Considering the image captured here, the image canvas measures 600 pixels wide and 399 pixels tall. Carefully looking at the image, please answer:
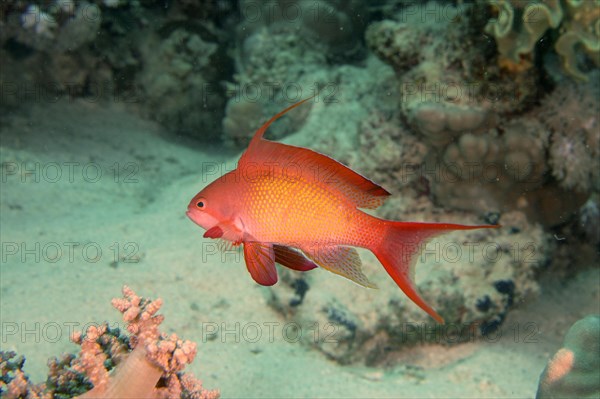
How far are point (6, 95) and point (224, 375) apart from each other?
5333 mm

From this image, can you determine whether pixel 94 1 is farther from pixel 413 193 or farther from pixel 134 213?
pixel 413 193

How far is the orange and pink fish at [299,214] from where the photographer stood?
81.4 inches

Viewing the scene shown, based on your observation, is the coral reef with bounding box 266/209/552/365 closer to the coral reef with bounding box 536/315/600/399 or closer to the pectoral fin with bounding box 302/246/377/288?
the coral reef with bounding box 536/315/600/399

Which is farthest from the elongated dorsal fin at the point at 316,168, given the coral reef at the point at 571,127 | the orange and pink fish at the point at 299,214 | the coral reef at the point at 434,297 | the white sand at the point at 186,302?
the coral reef at the point at 571,127

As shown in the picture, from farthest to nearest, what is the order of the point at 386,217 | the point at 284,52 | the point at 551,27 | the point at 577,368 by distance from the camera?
the point at 284,52
the point at 386,217
the point at 551,27
the point at 577,368

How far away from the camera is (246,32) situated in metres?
6.88

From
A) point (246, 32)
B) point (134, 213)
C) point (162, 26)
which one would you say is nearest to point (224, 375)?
point (134, 213)

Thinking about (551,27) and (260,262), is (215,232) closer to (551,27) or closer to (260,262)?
(260,262)

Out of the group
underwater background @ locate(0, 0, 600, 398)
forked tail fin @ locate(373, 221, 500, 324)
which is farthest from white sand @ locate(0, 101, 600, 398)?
forked tail fin @ locate(373, 221, 500, 324)

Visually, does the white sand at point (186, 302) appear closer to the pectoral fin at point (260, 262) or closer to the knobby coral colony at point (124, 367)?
the knobby coral colony at point (124, 367)

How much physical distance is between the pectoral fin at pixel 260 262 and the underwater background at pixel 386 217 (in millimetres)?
618

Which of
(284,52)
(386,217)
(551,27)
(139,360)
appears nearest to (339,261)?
(139,360)

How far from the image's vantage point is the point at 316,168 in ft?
6.86

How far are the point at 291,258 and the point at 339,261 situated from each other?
0.24m
